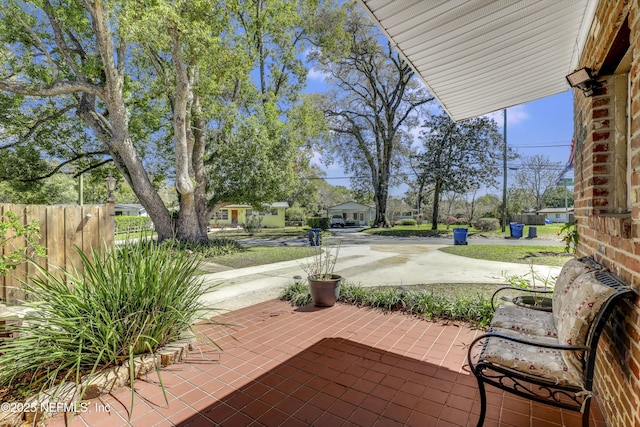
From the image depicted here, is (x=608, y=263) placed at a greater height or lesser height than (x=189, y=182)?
lesser

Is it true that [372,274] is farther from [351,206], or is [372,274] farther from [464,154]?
[351,206]

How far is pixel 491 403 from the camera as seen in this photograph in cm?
220

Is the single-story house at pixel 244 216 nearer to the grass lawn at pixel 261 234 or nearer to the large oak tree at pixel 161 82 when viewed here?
the grass lawn at pixel 261 234

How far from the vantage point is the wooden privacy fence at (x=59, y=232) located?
157 inches

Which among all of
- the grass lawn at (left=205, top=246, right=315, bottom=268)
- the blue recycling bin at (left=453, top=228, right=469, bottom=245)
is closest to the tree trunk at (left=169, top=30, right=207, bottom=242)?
the grass lawn at (left=205, top=246, right=315, bottom=268)

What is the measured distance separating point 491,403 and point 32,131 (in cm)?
1442

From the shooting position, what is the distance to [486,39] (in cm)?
272

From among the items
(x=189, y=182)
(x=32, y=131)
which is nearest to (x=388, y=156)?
(x=189, y=182)

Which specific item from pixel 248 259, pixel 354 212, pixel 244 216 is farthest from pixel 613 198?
pixel 354 212

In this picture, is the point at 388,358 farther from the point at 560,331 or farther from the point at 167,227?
the point at 167,227

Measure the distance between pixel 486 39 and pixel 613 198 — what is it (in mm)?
1655

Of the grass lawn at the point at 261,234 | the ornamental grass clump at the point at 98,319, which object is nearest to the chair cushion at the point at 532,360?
the ornamental grass clump at the point at 98,319

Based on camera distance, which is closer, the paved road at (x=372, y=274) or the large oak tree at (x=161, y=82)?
the paved road at (x=372, y=274)

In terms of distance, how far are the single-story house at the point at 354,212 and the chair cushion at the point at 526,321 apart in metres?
36.9
